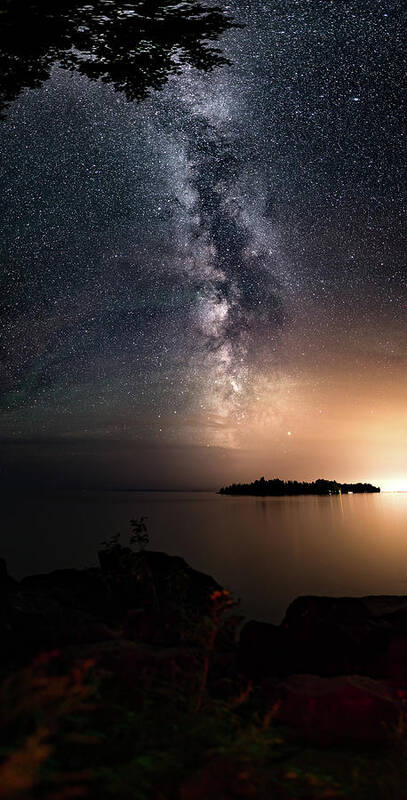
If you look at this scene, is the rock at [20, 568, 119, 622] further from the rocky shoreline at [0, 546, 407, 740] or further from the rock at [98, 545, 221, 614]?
the rock at [98, 545, 221, 614]

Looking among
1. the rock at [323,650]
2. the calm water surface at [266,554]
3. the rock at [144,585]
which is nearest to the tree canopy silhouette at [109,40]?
the rock at [144,585]

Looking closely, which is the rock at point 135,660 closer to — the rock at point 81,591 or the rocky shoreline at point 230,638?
the rocky shoreline at point 230,638

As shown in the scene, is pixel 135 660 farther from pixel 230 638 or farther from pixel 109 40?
pixel 109 40

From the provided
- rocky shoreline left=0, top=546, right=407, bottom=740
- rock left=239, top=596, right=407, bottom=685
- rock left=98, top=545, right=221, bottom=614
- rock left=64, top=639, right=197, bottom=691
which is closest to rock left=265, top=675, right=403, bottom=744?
rocky shoreline left=0, top=546, right=407, bottom=740

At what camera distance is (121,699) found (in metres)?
5.82

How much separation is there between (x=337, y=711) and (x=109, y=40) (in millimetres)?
12832

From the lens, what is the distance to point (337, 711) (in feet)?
21.6

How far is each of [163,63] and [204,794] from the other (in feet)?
44.1

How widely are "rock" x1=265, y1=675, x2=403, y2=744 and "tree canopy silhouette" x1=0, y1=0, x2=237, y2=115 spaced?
464 inches

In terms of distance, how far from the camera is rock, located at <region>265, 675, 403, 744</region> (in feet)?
21.4

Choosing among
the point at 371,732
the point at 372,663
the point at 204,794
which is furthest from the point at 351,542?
the point at 204,794

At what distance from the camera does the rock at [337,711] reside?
257 inches

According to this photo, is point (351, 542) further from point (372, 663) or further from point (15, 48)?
point (15, 48)

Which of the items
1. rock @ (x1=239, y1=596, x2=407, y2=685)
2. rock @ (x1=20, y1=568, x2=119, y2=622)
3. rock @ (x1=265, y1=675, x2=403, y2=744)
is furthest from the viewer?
rock @ (x1=20, y1=568, x2=119, y2=622)
